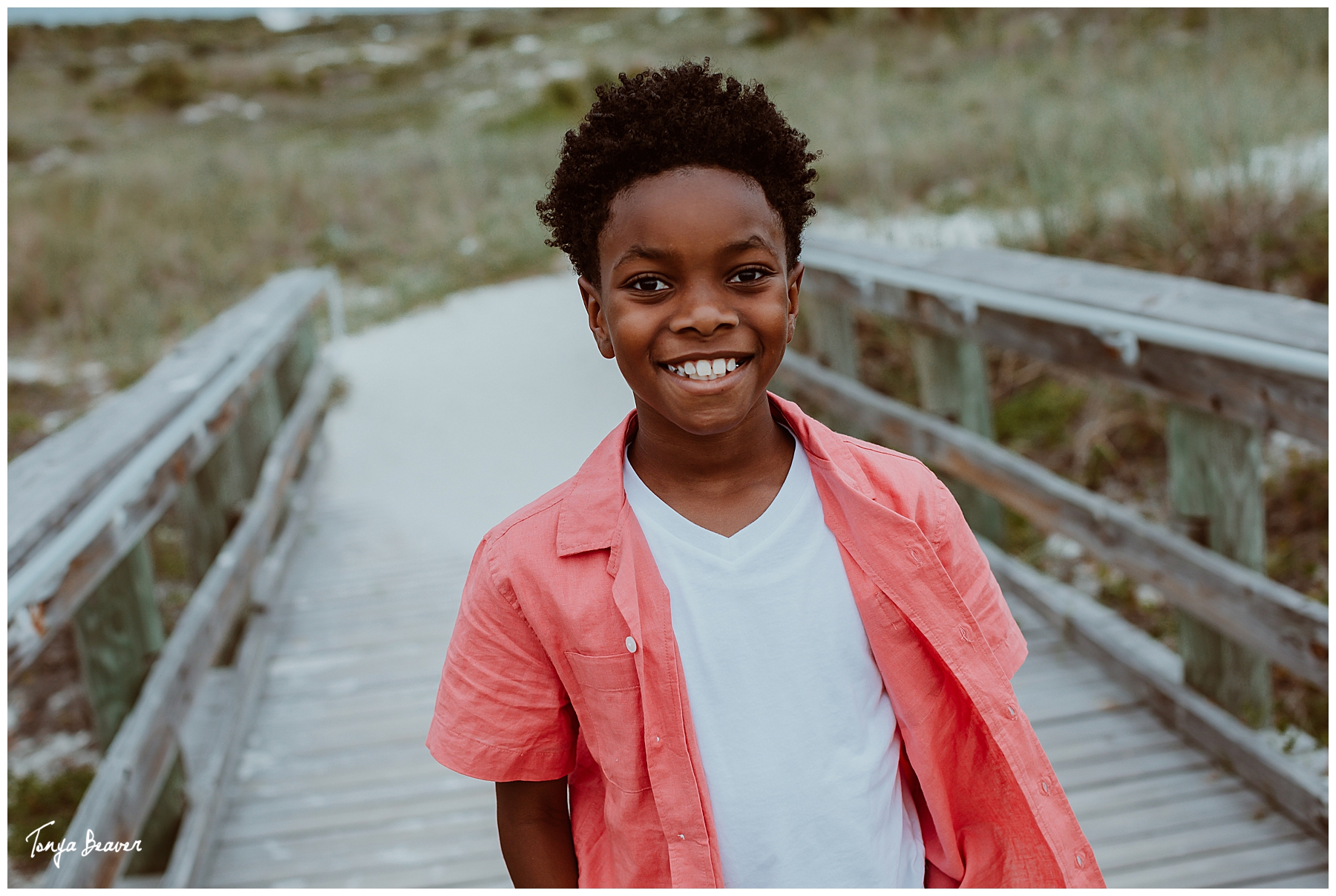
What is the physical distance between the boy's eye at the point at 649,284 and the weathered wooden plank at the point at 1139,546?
166 centimetres

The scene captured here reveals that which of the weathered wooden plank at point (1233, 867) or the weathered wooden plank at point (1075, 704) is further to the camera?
the weathered wooden plank at point (1075, 704)

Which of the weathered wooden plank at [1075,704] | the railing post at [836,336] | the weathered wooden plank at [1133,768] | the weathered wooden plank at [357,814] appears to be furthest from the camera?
the railing post at [836,336]

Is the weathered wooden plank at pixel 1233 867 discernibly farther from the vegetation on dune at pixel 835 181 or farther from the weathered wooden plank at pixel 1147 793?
the vegetation on dune at pixel 835 181

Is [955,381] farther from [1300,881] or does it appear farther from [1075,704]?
[1300,881]

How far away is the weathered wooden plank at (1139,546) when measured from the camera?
216 cm

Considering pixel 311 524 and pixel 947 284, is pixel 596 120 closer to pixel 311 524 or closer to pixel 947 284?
pixel 947 284

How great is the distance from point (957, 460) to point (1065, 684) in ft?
2.60

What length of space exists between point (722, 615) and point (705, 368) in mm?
267

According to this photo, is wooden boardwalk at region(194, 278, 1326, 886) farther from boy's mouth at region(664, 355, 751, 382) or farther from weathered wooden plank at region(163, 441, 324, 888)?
boy's mouth at region(664, 355, 751, 382)

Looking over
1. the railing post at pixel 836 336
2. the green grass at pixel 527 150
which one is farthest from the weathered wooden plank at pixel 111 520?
the green grass at pixel 527 150

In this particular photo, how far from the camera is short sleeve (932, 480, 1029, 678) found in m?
1.23

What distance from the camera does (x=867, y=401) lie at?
159 inches

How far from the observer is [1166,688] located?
106 inches

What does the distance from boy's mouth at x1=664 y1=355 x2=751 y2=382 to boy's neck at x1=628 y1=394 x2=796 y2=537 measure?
0.09m
